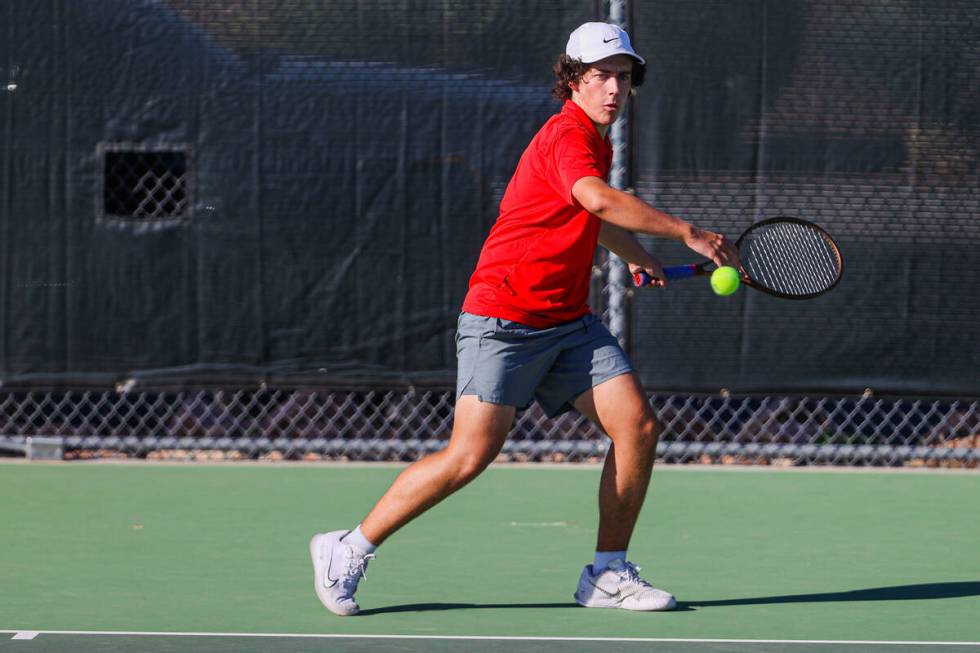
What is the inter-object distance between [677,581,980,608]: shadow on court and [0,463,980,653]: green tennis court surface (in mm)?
15

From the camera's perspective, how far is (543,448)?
25.8ft

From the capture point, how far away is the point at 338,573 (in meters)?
4.74

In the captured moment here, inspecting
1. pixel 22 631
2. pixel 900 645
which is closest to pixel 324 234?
pixel 22 631

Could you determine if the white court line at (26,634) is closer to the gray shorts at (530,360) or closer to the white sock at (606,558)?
the gray shorts at (530,360)

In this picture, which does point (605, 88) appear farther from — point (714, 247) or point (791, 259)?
point (791, 259)

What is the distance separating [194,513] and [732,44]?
10.4ft

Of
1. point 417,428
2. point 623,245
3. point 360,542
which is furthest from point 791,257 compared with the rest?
point 417,428

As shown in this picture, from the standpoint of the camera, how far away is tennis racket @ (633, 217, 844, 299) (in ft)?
17.4

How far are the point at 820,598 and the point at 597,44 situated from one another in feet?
5.74

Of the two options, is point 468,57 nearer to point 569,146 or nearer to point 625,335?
point 625,335

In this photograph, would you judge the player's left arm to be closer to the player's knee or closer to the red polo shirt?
the red polo shirt

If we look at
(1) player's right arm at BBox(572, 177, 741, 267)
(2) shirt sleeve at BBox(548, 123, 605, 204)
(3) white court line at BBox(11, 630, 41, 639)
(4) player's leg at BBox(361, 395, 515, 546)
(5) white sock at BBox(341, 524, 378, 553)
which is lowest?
(3) white court line at BBox(11, 630, 41, 639)

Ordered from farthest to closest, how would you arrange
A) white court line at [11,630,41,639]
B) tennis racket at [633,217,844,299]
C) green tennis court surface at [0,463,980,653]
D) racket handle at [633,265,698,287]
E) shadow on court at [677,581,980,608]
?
1. tennis racket at [633,217,844,299]
2. shadow on court at [677,581,980,608]
3. racket handle at [633,265,698,287]
4. green tennis court surface at [0,463,980,653]
5. white court line at [11,630,41,639]

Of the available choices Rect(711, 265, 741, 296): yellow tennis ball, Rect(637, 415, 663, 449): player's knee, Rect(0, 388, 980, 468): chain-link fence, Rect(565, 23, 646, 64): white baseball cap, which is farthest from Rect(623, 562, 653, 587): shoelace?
Rect(0, 388, 980, 468): chain-link fence
